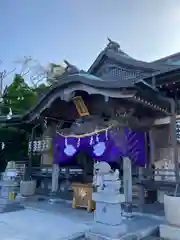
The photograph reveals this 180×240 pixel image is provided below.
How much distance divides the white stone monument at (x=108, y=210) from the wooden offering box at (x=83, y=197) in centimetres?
235

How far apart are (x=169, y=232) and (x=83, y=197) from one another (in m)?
3.00

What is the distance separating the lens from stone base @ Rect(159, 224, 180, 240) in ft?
16.4

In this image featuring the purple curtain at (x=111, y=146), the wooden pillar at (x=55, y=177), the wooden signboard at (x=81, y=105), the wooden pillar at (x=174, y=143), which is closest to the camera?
the wooden pillar at (x=174, y=143)

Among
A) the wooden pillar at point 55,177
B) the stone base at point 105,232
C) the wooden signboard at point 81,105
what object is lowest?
the stone base at point 105,232

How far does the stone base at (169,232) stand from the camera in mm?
4993

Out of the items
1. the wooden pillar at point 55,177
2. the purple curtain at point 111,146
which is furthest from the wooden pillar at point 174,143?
the wooden pillar at point 55,177

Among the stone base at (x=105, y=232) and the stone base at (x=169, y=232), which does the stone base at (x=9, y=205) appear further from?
the stone base at (x=169, y=232)

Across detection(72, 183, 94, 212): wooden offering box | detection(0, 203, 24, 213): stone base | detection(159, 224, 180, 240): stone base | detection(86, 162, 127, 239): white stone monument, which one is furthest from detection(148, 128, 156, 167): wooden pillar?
detection(0, 203, 24, 213): stone base

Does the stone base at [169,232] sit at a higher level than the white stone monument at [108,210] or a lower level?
lower

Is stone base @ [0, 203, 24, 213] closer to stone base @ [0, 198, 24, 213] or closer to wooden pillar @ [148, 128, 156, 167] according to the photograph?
stone base @ [0, 198, 24, 213]

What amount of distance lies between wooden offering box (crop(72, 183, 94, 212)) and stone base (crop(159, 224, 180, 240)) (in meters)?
2.49

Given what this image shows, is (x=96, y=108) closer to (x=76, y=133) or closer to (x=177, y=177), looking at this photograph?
(x=76, y=133)

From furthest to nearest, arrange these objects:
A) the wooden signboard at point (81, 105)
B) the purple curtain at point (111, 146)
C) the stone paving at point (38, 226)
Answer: the wooden signboard at point (81, 105) → the purple curtain at point (111, 146) → the stone paving at point (38, 226)

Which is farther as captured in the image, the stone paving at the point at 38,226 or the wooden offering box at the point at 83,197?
the wooden offering box at the point at 83,197
